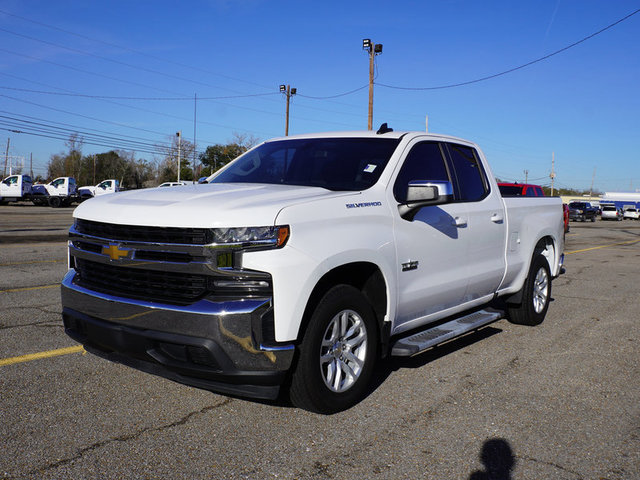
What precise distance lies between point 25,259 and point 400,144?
30.5 feet

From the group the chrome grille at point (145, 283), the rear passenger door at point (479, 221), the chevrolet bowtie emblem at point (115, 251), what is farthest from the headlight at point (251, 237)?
the rear passenger door at point (479, 221)

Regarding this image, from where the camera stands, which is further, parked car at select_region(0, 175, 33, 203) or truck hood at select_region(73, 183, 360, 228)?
parked car at select_region(0, 175, 33, 203)

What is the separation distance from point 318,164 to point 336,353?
5.55 ft

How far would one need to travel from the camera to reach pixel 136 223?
348 cm

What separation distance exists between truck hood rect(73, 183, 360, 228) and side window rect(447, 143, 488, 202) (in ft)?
5.58

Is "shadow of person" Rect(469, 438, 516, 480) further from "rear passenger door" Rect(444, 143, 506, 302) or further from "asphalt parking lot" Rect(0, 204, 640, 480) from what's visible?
"rear passenger door" Rect(444, 143, 506, 302)

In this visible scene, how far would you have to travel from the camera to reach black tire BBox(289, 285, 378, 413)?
3543 mm

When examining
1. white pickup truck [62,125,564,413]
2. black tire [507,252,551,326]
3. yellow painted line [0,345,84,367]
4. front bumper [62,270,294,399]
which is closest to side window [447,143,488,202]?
white pickup truck [62,125,564,413]

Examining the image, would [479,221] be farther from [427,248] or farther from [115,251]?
[115,251]

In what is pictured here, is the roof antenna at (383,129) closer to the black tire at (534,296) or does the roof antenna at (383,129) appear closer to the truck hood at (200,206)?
the truck hood at (200,206)

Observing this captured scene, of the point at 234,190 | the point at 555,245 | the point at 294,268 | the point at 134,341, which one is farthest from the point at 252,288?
the point at 555,245

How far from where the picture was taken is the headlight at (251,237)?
330 centimetres

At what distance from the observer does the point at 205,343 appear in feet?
10.6

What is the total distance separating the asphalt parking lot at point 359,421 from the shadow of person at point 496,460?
0.04 ft
